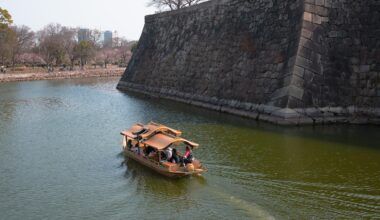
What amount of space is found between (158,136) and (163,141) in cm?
56

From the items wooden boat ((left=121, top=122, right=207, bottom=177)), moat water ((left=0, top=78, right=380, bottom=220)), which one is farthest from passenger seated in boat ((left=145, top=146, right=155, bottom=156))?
moat water ((left=0, top=78, right=380, bottom=220))

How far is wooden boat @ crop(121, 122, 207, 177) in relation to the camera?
11.2m

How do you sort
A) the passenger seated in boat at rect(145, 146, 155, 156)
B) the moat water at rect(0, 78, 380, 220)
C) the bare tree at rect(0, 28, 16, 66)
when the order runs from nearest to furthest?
the moat water at rect(0, 78, 380, 220)
the passenger seated in boat at rect(145, 146, 155, 156)
the bare tree at rect(0, 28, 16, 66)

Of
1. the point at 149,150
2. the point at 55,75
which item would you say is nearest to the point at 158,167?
the point at 149,150

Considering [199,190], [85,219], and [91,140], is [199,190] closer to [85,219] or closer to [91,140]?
[85,219]

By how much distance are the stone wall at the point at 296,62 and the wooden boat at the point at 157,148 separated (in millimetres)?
6395

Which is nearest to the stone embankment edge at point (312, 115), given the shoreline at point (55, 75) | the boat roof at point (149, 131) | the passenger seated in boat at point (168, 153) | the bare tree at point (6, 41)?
the boat roof at point (149, 131)

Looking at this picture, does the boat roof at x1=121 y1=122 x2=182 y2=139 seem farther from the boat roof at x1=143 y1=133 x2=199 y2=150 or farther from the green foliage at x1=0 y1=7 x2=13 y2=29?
the green foliage at x1=0 y1=7 x2=13 y2=29

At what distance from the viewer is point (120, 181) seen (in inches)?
448

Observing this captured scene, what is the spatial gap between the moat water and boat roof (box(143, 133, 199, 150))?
801 mm

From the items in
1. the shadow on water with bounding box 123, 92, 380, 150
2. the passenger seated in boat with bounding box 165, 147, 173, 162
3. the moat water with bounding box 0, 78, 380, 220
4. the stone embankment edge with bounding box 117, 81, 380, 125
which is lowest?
the moat water with bounding box 0, 78, 380, 220

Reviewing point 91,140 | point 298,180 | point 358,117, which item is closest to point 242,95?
point 358,117

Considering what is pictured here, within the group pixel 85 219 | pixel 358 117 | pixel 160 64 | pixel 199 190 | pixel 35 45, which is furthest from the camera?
pixel 35 45

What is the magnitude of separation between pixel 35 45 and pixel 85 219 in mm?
71157
